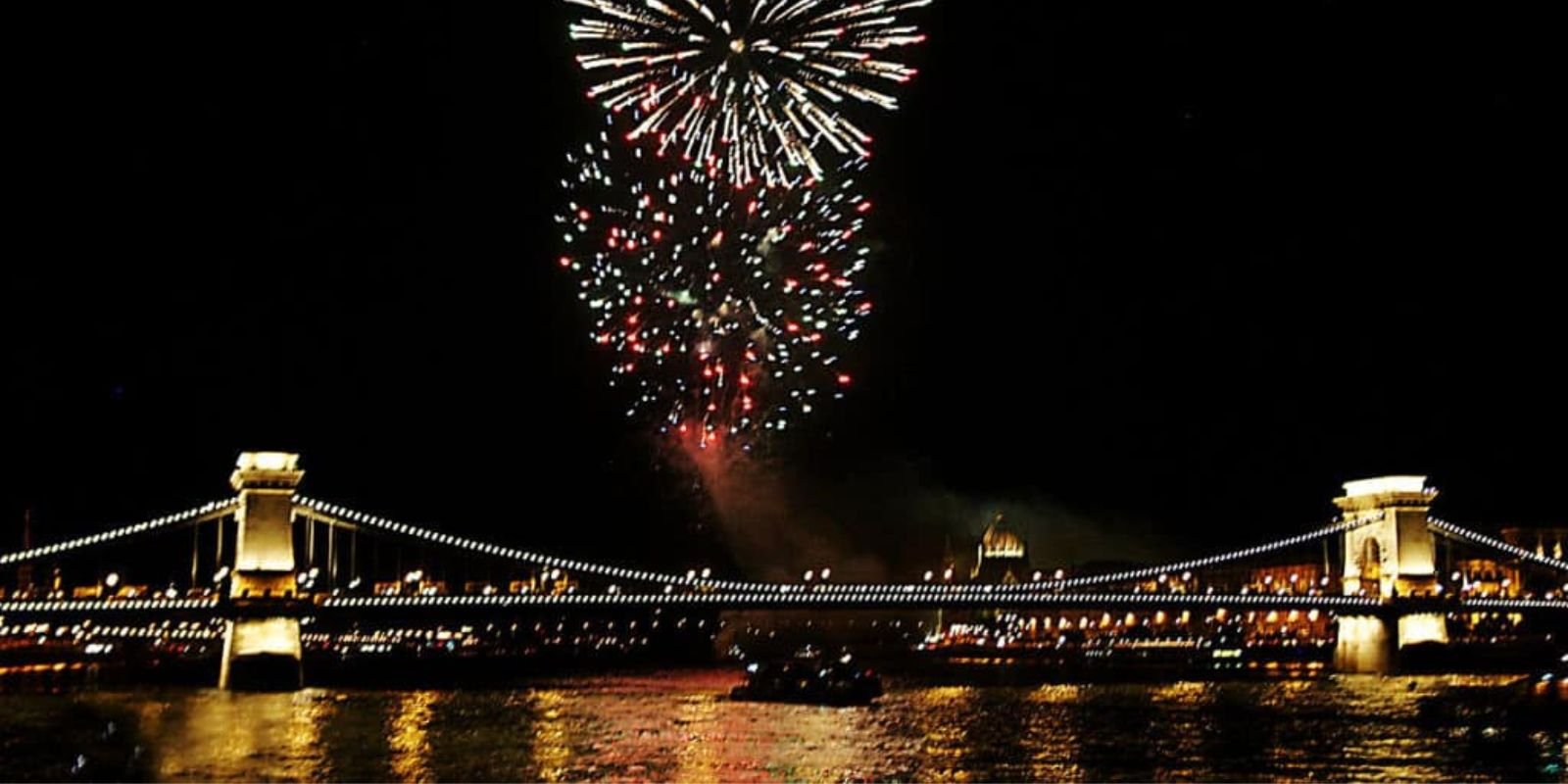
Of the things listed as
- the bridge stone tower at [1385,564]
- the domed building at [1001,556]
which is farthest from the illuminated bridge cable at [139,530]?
the domed building at [1001,556]

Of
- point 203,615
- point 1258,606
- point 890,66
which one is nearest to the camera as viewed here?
point 890,66

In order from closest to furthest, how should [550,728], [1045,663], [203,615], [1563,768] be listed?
[1563,768]
[550,728]
[203,615]
[1045,663]

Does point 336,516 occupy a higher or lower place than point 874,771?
higher

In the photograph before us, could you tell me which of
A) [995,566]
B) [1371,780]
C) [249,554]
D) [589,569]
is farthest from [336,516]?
[995,566]

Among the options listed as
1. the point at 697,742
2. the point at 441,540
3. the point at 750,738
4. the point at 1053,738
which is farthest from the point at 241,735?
the point at 441,540

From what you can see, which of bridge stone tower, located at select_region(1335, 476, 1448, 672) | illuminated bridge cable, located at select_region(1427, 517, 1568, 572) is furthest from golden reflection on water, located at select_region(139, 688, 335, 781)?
illuminated bridge cable, located at select_region(1427, 517, 1568, 572)

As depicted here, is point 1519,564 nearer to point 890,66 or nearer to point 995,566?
point 890,66
